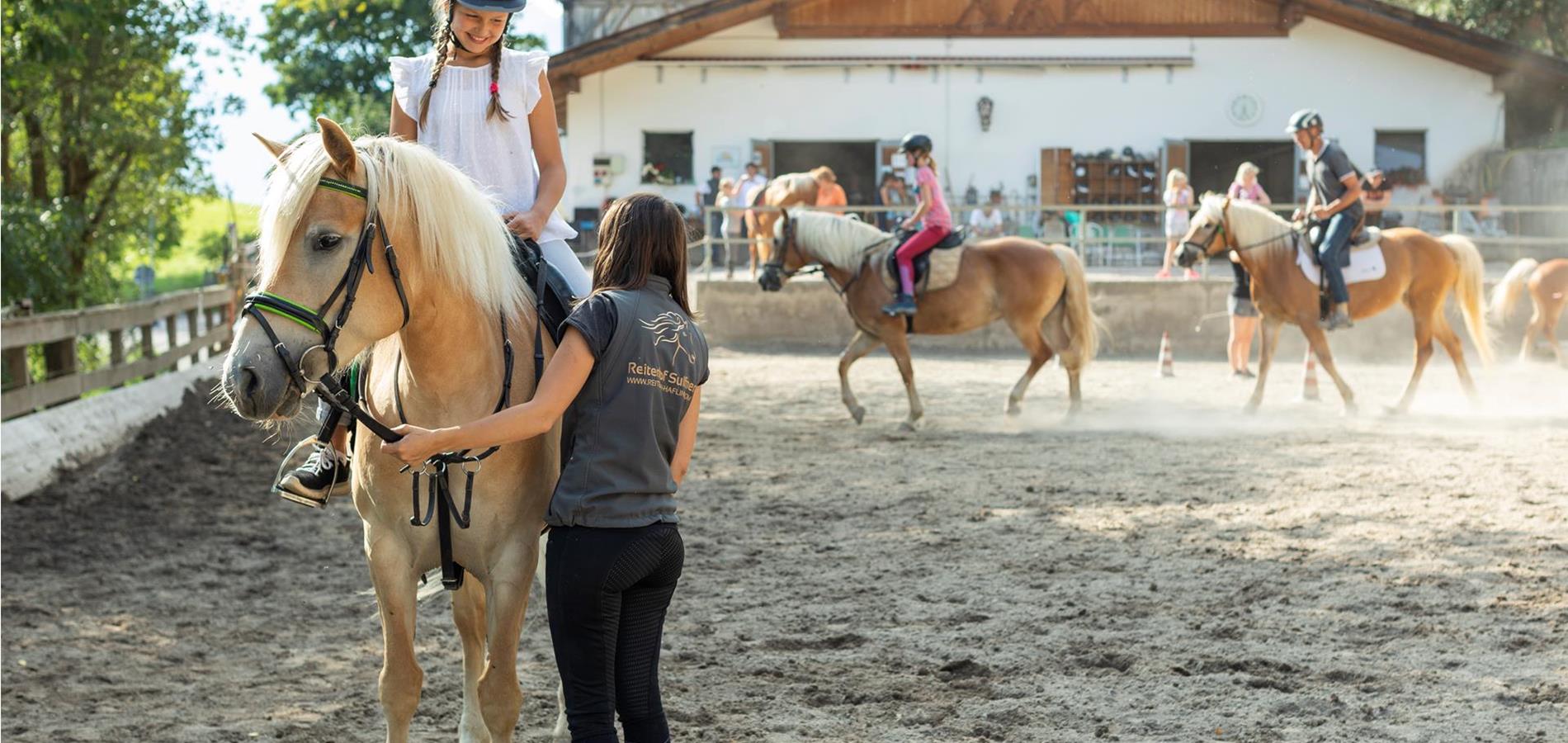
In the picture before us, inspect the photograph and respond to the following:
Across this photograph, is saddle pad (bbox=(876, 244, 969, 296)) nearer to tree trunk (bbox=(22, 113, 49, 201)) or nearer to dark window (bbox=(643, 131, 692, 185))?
tree trunk (bbox=(22, 113, 49, 201))

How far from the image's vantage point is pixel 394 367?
387 cm

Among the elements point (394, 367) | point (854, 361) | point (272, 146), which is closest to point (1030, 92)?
point (854, 361)

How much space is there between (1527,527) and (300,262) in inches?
257

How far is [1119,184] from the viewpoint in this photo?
85.8 ft

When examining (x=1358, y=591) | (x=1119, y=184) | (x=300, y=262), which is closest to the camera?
(x=300, y=262)

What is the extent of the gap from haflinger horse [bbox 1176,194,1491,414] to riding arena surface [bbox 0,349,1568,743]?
4.98 ft

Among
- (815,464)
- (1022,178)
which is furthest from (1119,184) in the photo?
(815,464)

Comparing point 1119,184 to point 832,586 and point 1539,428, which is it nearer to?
point 1539,428

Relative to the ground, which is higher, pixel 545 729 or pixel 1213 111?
pixel 1213 111

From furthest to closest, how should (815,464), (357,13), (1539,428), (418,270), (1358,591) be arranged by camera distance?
1. (357,13)
2. (1539,428)
3. (815,464)
4. (1358,591)
5. (418,270)

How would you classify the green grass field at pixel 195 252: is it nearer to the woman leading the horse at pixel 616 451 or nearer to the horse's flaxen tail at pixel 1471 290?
the horse's flaxen tail at pixel 1471 290

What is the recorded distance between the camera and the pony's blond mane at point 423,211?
3.31 metres

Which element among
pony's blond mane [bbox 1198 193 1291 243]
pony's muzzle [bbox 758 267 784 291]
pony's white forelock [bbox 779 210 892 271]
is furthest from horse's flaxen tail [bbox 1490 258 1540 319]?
pony's muzzle [bbox 758 267 784 291]

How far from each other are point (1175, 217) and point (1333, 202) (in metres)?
7.34
